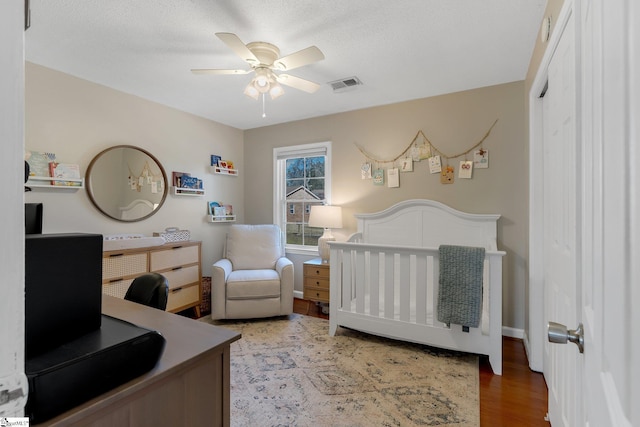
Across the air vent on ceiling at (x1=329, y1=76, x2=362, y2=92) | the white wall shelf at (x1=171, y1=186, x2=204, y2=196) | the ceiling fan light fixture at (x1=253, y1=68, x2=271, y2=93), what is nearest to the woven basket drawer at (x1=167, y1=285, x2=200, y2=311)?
the white wall shelf at (x1=171, y1=186, x2=204, y2=196)

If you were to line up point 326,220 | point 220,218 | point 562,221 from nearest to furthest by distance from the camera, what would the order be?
point 562,221
point 326,220
point 220,218

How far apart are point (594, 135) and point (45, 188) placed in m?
3.39

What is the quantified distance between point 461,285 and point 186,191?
3.05m

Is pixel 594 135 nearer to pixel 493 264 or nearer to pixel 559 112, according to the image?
pixel 559 112

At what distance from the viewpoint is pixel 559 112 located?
146 cm

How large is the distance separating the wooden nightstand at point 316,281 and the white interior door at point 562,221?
1937mm

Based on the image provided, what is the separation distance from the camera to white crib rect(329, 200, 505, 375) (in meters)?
2.18

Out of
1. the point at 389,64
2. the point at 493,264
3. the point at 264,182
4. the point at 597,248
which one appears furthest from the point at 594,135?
the point at 264,182

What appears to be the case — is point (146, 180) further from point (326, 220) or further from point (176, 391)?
point (176, 391)

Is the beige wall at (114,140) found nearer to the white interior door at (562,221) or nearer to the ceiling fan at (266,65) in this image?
the ceiling fan at (266,65)

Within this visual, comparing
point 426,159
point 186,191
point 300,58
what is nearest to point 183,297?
point 186,191

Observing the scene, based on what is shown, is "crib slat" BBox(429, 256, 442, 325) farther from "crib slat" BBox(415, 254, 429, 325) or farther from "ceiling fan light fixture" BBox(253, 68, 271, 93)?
"ceiling fan light fixture" BBox(253, 68, 271, 93)

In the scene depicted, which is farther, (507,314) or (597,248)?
(507,314)

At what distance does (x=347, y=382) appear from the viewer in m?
2.00
